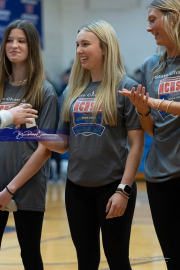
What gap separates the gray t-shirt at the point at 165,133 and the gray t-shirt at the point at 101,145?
111mm

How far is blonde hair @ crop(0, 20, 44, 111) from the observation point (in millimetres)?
2184

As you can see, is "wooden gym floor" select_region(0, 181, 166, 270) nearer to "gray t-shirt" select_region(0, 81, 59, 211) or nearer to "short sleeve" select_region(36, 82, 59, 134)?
"gray t-shirt" select_region(0, 81, 59, 211)

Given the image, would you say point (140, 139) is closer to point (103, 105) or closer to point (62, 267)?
point (103, 105)

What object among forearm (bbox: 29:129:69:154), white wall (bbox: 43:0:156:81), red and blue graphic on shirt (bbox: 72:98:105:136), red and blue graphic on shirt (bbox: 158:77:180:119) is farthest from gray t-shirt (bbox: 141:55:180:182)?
white wall (bbox: 43:0:156:81)

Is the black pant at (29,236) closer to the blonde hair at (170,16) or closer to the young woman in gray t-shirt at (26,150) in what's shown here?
the young woman in gray t-shirt at (26,150)

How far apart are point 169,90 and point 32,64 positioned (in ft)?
2.47

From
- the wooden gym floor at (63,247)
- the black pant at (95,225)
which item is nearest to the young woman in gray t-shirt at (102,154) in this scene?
the black pant at (95,225)

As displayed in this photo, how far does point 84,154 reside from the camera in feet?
6.71

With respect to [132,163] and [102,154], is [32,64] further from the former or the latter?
[132,163]

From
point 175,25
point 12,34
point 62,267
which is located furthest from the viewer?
point 62,267

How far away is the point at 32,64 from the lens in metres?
2.22

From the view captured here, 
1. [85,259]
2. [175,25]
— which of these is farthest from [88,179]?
[175,25]

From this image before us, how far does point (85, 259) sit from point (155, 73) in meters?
1.00

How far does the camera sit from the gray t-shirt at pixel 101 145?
203cm
